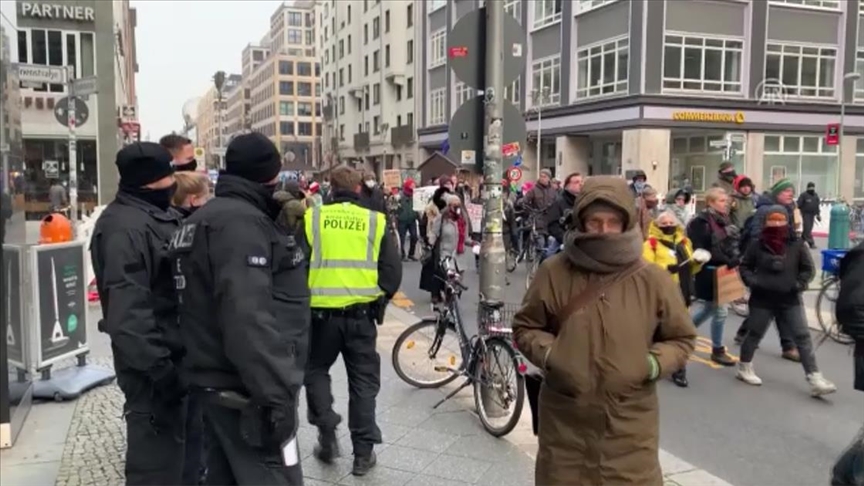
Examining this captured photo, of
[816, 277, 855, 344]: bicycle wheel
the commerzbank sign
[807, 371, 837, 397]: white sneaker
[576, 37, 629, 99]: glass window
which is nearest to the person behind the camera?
[807, 371, 837, 397]: white sneaker

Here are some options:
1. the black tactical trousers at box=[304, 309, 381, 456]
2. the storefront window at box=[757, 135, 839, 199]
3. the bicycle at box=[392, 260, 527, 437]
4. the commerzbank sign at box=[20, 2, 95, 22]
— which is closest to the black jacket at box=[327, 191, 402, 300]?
the black tactical trousers at box=[304, 309, 381, 456]

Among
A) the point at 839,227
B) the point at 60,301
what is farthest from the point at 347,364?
the point at 839,227

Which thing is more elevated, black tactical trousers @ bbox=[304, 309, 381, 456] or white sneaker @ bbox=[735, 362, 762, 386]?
black tactical trousers @ bbox=[304, 309, 381, 456]

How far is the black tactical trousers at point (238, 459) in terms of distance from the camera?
3.07 metres

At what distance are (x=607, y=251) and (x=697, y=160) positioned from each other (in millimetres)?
32433

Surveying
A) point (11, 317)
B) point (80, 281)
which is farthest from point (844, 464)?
point (80, 281)

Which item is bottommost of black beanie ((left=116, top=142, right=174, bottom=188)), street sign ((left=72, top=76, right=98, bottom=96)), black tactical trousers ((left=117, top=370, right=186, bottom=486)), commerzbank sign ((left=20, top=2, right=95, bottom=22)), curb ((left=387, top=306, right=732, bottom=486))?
curb ((left=387, top=306, right=732, bottom=486))

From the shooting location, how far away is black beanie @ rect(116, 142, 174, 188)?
387 cm

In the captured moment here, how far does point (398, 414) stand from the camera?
5922 mm

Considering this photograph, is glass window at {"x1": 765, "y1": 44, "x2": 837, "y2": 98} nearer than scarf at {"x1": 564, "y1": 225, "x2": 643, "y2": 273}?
No

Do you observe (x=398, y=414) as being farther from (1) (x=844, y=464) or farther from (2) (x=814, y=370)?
(2) (x=814, y=370)

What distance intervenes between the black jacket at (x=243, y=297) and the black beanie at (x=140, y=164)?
2.82ft

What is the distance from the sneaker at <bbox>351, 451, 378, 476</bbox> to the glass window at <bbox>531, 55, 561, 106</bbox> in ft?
105

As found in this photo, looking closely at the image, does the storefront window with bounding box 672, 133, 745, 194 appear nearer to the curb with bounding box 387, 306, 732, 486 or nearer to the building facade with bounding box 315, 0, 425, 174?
the building facade with bounding box 315, 0, 425, 174
